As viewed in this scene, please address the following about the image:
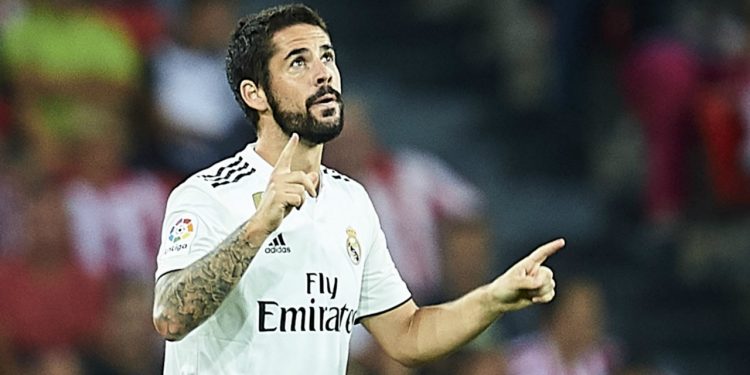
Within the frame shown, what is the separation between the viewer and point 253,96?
491cm

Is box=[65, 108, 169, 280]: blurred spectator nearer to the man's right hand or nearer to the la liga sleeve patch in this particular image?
the la liga sleeve patch

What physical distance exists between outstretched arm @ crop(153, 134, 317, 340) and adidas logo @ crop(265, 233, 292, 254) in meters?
0.31

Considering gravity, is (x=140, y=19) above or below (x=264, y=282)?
above

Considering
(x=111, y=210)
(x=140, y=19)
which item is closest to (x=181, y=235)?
(x=111, y=210)

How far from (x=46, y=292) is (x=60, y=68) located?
4.36 feet

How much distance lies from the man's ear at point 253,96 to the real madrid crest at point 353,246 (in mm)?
429

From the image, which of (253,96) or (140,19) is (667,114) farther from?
(253,96)

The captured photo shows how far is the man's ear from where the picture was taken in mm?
4898

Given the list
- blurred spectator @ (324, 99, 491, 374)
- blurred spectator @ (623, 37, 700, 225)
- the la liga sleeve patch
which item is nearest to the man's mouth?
the la liga sleeve patch

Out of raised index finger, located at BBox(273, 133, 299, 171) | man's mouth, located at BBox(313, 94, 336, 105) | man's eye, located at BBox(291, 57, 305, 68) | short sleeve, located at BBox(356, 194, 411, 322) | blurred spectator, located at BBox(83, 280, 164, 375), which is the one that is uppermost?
man's eye, located at BBox(291, 57, 305, 68)

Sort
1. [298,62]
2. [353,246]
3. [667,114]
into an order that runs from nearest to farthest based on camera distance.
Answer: [298,62] → [353,246] → [667,114]

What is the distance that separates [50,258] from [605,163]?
4.16 m

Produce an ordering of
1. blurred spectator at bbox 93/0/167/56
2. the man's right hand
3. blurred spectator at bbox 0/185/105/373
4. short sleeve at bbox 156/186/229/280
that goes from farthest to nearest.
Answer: blurred spectator at bbox 93/0/167/56, blurred spectator at bbox 0/185/105/373, short sleeve at bbox 156/186/229/280, the man's right hand

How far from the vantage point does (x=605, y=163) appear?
430 inches
